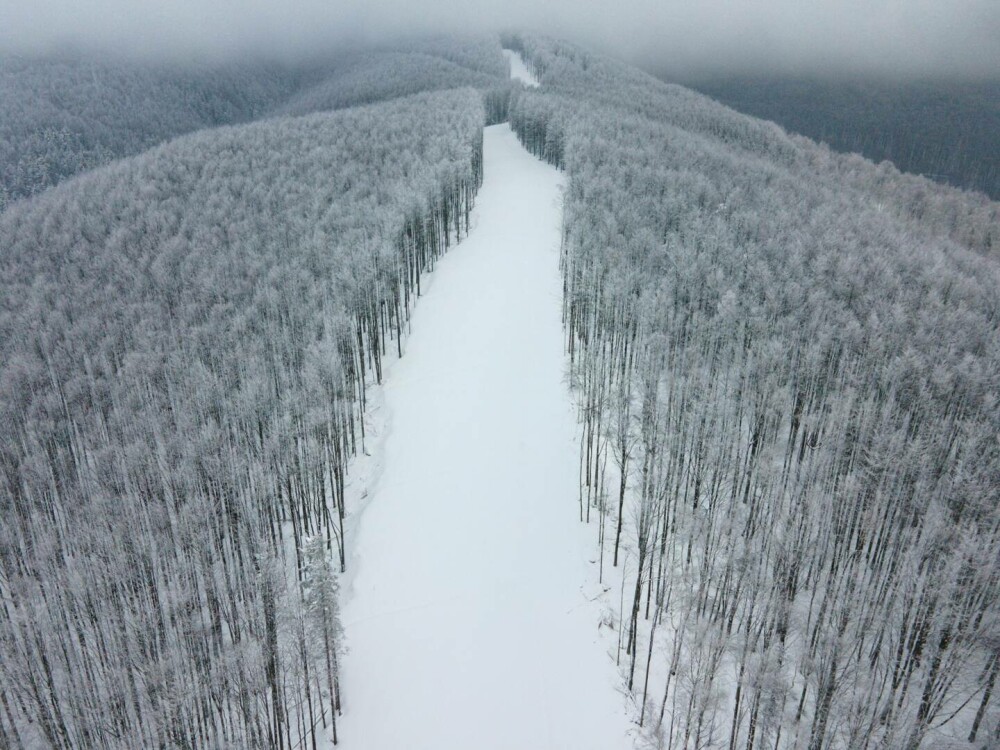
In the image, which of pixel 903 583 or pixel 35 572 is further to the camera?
pixel 35 572

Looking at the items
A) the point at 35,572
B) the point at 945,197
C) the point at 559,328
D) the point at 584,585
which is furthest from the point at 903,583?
the point at 945,197

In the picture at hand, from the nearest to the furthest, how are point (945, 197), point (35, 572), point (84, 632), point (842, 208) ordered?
point (84, 632) < point (35, 572) < point (842, 208) < point (945, 197)

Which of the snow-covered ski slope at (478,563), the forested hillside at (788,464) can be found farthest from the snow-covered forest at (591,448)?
the snow-covered ski slope at (478,563)

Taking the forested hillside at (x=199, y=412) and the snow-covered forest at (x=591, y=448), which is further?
the forested hillside at (x=199, y=412)

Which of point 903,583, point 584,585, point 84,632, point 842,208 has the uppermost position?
point 842,208

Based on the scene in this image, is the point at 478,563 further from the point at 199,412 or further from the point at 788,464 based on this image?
the point at 199,412

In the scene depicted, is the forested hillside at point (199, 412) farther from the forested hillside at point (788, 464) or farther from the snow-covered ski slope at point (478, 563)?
the forested hillside at point (788, 464)

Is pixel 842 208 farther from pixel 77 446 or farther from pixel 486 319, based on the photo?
pixel 77 446
